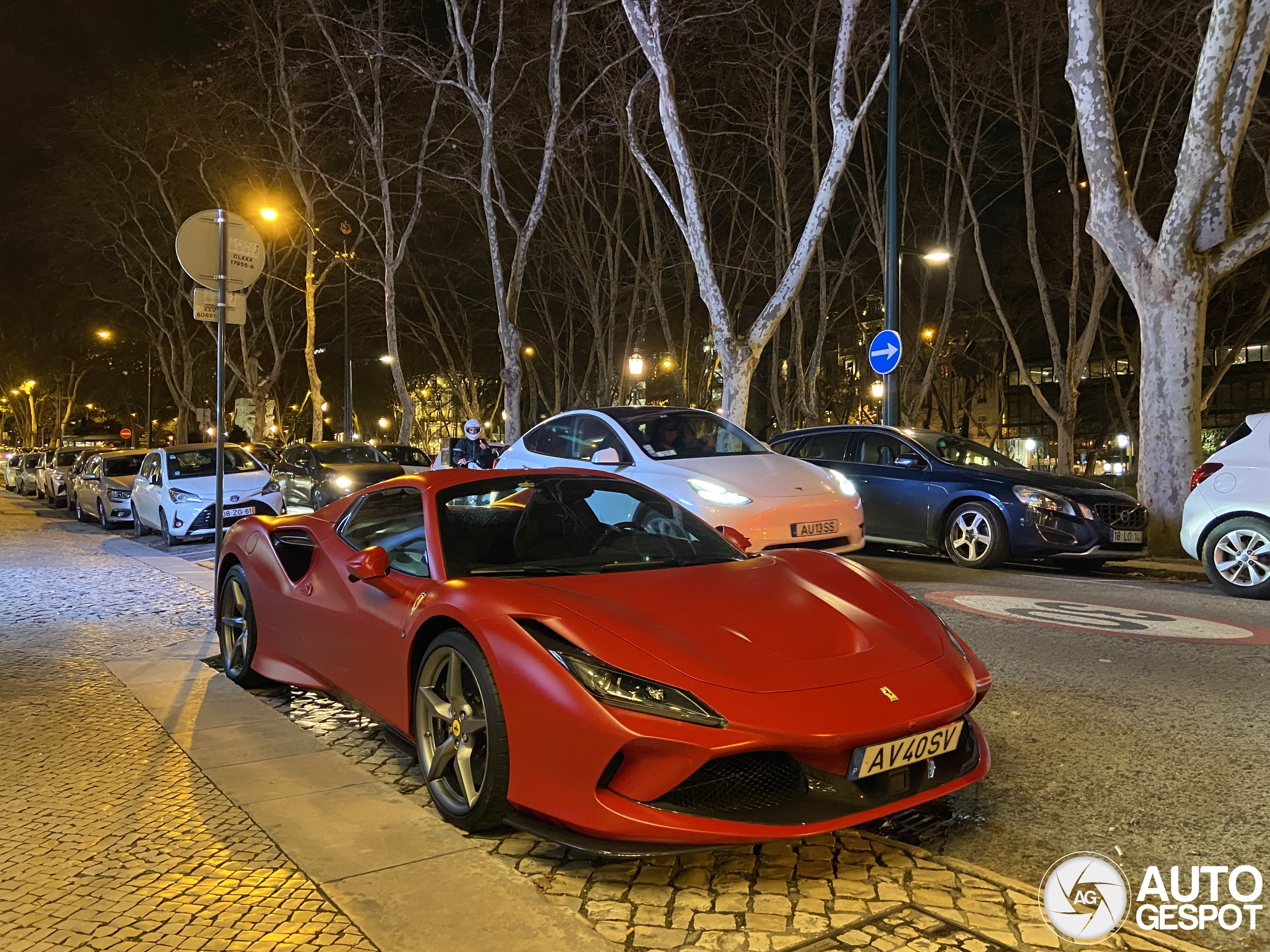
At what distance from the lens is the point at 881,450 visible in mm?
11492

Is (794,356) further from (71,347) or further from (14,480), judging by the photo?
(71,347)

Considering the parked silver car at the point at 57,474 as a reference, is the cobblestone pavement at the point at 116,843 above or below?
below

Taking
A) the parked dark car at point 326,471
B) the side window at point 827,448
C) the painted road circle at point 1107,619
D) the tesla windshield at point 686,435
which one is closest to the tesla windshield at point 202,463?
the parked dark car at point 326,471

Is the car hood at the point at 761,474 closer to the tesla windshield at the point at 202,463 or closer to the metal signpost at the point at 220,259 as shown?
the metal signpost at the point at 220,259

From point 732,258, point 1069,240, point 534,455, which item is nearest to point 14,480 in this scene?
point 732,258

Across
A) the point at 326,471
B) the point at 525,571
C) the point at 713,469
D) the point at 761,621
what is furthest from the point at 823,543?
the point at 326,471

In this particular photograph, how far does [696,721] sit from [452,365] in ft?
129

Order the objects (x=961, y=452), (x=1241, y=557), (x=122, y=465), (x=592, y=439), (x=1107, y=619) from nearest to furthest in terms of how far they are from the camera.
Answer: (x=1107, y=619) → (x=1241, y=557) → (x=592, y=439) → (x=961, y=452) → (x=122, y=465)

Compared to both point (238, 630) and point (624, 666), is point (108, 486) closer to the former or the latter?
point (238, 630)

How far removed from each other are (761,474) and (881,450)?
11.1ft

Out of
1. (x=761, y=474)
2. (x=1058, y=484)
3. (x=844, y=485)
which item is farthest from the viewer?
(x=1058, y=484)

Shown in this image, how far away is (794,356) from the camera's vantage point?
31750mm

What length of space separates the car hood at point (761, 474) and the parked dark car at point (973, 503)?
1113 millimetres

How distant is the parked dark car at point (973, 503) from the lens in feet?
32.9
